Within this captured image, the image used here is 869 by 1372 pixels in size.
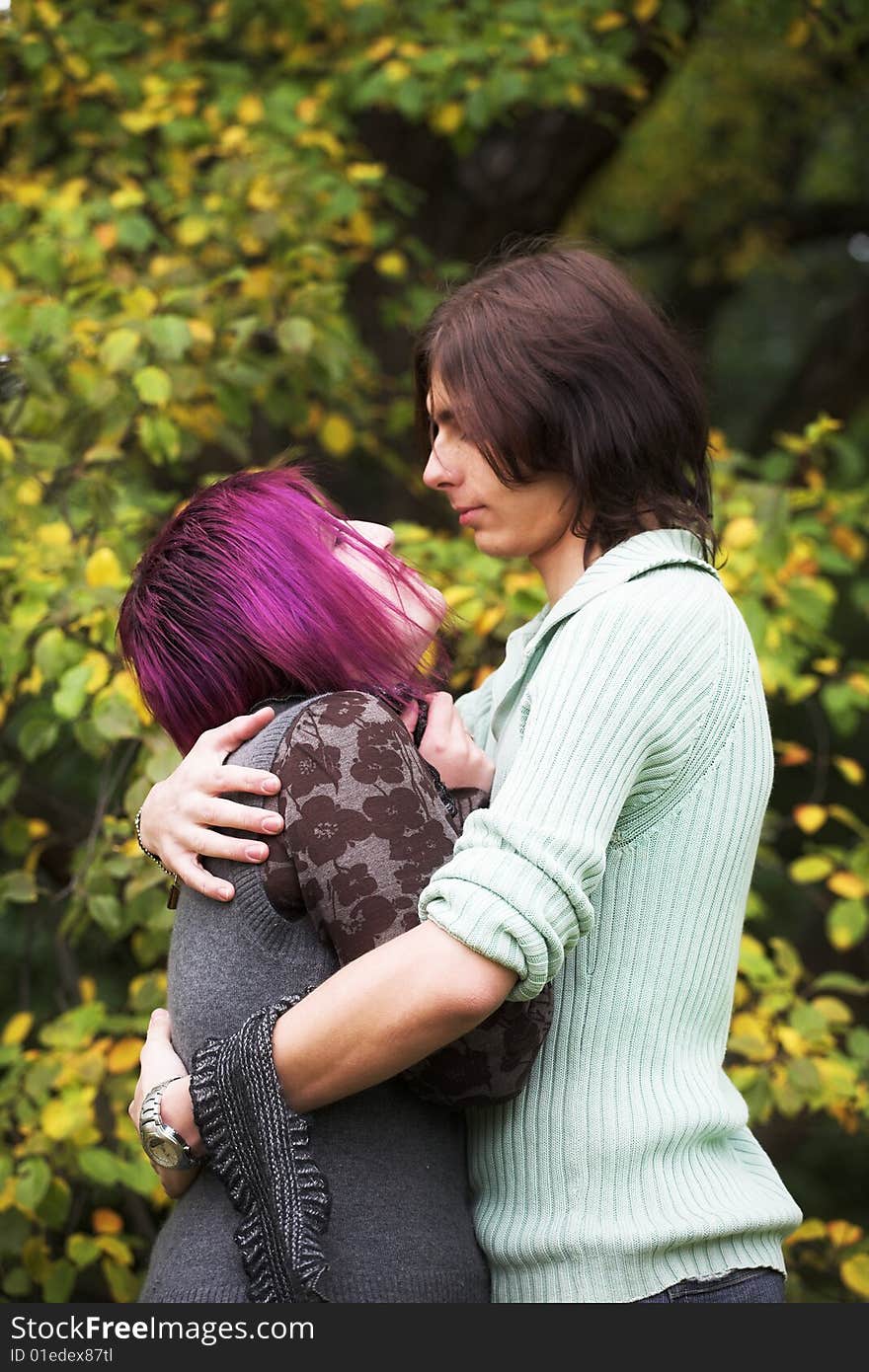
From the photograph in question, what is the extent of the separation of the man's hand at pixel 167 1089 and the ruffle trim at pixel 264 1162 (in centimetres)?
4

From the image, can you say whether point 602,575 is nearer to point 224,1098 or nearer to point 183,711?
point 183,711

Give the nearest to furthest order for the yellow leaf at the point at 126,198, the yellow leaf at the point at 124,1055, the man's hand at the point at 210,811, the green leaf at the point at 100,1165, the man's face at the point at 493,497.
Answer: the man's hand at the point at 210,811, the man's face at the point at 493,497, the green leaf at the point at 100,1165, the yellow leaf at the point at 124,1055, the yellow leaf at the point at 126,198

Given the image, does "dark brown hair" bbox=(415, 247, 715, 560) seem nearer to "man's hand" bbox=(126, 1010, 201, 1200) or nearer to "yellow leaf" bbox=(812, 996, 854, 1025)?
"man's hand" bbox=(126, 1010, 201, 1200)

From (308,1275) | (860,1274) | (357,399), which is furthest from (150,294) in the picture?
(860,1274)

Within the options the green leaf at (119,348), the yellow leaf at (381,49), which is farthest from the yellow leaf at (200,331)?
the yellow leaf at (381,49)

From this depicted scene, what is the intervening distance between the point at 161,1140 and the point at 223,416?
209 cm

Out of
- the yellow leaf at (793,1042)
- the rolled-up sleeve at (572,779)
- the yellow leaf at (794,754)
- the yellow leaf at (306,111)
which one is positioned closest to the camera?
the rolled-up sleeve at (572,779)

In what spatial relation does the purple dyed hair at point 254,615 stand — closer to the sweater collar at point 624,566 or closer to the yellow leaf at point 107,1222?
the sweater collar at point 624,566

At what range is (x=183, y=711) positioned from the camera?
1.64 m

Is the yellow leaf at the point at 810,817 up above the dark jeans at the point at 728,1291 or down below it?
below

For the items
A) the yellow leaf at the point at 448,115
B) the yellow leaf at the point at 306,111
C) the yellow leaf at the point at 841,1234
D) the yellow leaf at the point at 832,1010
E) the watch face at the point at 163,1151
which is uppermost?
the yellow leaf at the point at 306,111

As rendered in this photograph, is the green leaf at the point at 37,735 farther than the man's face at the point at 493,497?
Yes

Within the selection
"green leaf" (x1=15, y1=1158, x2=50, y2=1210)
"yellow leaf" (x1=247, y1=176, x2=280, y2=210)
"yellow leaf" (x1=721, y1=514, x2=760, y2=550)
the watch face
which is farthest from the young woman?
"yellow leaf" (x1=247, y1=176, x2=280, y2=210)

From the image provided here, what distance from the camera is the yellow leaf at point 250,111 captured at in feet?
12.0
